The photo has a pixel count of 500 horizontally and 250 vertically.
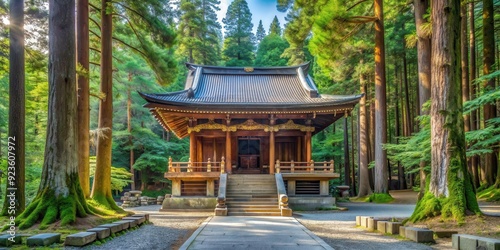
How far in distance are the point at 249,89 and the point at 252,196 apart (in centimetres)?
801

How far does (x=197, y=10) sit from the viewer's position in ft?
142

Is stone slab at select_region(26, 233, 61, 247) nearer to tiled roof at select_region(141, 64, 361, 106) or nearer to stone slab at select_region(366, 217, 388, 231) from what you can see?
stone slab at select_region(366, 217, 388, 231)

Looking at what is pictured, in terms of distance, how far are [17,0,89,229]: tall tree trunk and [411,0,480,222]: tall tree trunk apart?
25.8 ft

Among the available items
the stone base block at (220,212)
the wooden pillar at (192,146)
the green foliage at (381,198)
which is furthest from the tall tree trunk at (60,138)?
the green foliage at (381,198)

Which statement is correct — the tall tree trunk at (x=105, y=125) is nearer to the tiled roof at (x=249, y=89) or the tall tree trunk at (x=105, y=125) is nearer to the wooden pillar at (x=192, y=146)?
the tiled roof at (x=249, y=89)

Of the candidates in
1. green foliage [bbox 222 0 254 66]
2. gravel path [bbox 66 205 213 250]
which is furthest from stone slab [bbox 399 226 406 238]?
green foliage [bbox 222 0 254 66]

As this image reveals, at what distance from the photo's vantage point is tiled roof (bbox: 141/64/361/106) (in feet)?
52.6

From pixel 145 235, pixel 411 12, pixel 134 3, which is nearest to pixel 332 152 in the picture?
pixel 411 12

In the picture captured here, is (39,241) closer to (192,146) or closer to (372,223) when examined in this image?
(372,223)

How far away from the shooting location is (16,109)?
31.7ft

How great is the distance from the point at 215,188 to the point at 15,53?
30.3ft

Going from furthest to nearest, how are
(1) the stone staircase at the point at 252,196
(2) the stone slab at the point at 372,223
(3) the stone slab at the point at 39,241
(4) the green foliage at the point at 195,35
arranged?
(4) the green foliage at the point at 195,35 < (1) the stone staircase at the point at 252,196 < (2) the stone slab at the point at 372,223 < (3) the stone slab at the point at 39,241

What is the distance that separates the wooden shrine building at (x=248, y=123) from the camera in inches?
616

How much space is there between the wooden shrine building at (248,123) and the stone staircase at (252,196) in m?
0.87
